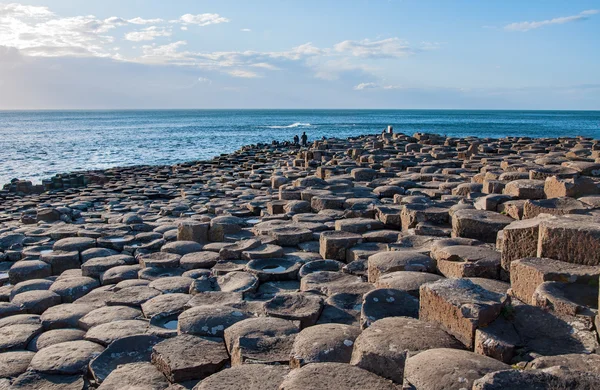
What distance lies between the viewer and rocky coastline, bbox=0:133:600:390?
260cm

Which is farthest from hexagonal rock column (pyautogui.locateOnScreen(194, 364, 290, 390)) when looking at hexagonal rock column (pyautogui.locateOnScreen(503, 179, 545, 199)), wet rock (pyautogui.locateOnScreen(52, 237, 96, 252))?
hexagonal rock column (pyautogui.locateOnScreen(503, 179, 545, 199))

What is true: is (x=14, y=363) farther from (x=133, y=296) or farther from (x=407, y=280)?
(x=407, y=280)

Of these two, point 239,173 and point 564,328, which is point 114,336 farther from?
point 239,173

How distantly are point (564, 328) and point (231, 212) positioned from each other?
5.51 m

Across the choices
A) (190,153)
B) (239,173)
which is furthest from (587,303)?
(190,153)

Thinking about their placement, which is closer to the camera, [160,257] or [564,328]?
[564,328]

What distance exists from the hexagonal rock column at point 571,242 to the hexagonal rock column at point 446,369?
1.30 meters

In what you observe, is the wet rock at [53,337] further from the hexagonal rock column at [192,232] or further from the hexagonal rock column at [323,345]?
the hexagonal rock column at [192,232]

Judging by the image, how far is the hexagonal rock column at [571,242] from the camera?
331cm

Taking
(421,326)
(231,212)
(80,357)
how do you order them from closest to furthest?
(421,326)
(80,357)
(231,212)

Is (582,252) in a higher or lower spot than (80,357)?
higher

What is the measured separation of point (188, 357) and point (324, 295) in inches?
56.2

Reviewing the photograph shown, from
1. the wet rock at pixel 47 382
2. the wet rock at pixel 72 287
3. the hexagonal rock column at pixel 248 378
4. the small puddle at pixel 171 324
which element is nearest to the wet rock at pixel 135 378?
the wet rock at pixel 47 382

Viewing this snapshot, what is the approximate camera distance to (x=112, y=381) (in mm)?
2879
